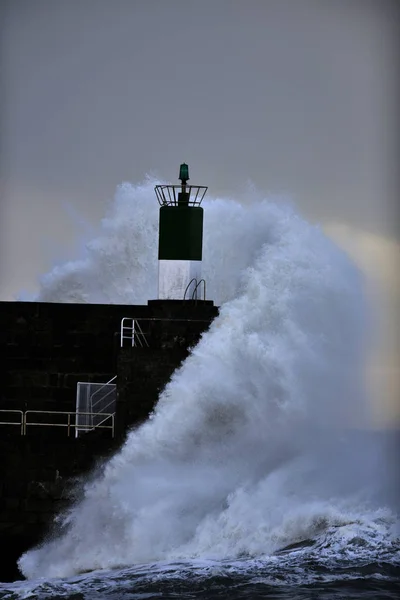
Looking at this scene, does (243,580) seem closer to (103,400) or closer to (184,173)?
(103,400)

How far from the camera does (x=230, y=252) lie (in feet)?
87.4

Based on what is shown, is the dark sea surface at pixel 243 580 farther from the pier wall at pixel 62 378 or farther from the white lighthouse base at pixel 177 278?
the white lighthouse base at pixel 177 278

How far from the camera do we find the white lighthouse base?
73.1 feet

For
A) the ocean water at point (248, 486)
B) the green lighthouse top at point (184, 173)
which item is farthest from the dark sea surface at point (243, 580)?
the green lighthouse top at point (184, 173)

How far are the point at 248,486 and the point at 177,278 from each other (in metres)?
3.36

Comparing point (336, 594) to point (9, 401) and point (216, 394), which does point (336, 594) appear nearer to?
point (216, 394)

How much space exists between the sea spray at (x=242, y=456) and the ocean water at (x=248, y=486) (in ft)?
0.06

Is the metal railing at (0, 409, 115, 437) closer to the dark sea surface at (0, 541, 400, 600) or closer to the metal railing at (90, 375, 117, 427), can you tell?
the metal railing at (90, 375, 117, 427)

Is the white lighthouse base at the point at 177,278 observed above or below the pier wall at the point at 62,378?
above

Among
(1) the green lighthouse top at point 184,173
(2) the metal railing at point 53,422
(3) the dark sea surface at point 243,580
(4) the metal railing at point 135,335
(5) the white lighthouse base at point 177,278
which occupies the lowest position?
(3) the dark sea surface at point 243,580

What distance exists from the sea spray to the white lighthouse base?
0.72 metres

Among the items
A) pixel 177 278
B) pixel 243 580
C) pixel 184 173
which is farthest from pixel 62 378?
pixel 243 580

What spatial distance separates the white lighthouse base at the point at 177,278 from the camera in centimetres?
2228

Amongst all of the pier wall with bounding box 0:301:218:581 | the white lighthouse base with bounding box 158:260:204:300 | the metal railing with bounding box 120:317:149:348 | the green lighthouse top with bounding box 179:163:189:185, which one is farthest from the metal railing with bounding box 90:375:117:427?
the green lighthouse top with bounding box 179:163:189:185
